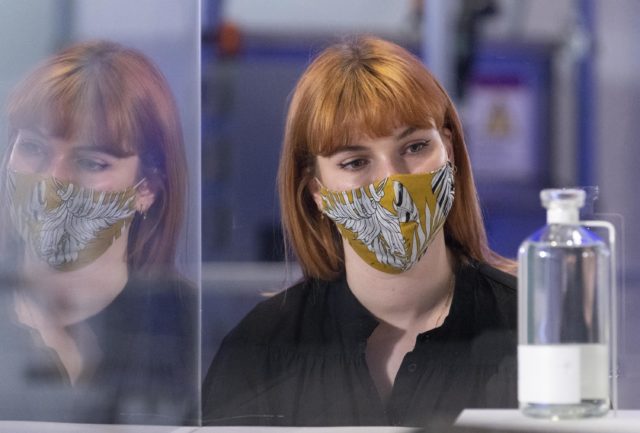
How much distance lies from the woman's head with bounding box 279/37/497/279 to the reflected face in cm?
39

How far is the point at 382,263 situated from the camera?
2230 mm

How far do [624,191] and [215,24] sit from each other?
3.38 feet

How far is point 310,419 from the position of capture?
7.58 feet

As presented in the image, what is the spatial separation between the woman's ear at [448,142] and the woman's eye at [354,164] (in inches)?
7.4

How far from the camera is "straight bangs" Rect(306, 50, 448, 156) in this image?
7.18 feet

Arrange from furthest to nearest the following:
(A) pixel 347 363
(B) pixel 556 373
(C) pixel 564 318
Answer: (A) pixel 347 363 < (C) pixel 564 318 < (B) pixel 556 373

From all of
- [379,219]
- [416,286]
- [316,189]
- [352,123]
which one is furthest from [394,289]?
[352,123]

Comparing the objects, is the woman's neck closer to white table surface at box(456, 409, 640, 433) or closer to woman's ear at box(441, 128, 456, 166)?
woman's ear at box(441, 128, 456, 166)

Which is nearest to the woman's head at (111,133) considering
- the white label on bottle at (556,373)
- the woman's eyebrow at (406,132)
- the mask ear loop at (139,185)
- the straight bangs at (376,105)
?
the mask ear loop at (139,185)

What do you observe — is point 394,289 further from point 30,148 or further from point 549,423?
point 30,148

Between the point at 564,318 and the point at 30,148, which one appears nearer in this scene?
the point at 564,318

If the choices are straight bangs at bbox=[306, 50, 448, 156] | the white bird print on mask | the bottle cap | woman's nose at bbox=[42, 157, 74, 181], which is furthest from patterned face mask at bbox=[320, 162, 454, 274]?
woman's nose at bbox=[42, 157, 74, 181]

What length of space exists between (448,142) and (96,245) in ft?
2.79

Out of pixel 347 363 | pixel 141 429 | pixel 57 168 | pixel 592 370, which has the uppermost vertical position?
pixel 57 168
